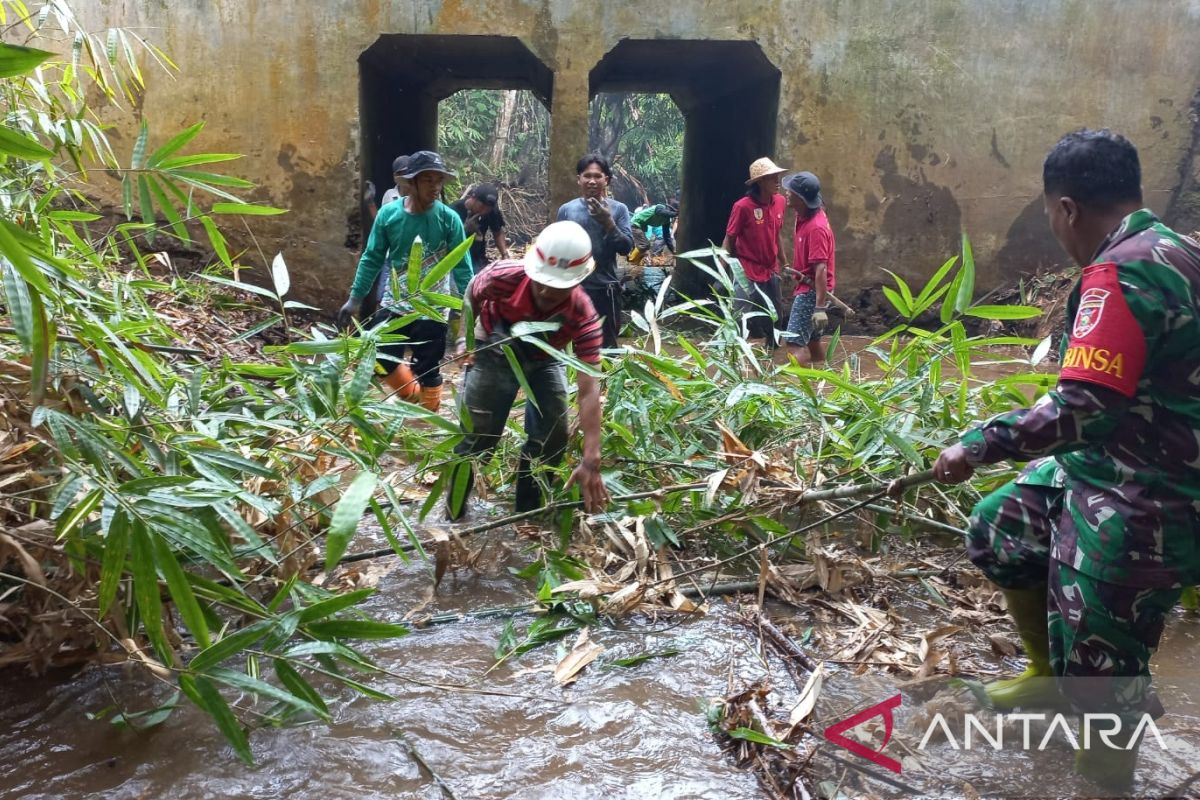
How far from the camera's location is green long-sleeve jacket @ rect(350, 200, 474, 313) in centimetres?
512

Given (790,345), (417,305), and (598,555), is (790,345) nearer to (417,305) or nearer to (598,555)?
(598,555)

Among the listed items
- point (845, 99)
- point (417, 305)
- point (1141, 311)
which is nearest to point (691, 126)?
point (845, 99)

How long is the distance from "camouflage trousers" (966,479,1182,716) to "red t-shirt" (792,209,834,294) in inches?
158

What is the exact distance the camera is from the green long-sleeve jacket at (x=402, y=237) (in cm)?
512

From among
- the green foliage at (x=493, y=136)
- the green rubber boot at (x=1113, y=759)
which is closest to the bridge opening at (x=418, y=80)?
the green rubber boot at (x=1113, y=759)

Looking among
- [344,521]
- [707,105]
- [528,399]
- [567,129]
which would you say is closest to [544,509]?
[528,399]

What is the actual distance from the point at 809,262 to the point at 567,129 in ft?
8.81

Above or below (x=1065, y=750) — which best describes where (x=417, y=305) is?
above

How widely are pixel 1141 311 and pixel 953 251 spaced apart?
6.52 m

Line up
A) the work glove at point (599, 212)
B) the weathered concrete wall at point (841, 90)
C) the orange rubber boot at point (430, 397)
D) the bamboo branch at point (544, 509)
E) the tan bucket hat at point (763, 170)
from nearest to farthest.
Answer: the bamboo branch at point (544, 509) → the orange rubber boot at point (430, 397) → the work glove at point (599, 212) → the tan bucket hat at point (763, 170) → the weathered concrete wall at point (841, 90)

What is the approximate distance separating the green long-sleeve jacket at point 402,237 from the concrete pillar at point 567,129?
256cm

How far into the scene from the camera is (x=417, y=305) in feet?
9.82

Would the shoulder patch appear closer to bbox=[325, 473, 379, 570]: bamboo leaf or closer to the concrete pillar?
bbox=[325, 473, 379, 570]: bamboo leaf

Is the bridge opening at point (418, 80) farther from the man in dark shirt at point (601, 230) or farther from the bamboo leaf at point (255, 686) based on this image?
the bamboo leaf at point (255, 686)
